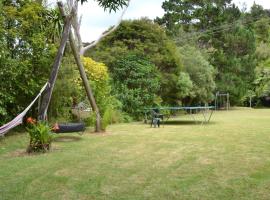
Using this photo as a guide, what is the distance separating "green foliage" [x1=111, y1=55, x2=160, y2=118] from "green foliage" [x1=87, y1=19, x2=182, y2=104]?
1.35ft

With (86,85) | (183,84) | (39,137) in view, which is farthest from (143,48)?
(39,137)

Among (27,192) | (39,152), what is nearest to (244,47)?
(39,152)

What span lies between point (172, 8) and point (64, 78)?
2647cm

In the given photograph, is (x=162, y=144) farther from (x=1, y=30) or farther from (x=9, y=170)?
(x=1, y=30)

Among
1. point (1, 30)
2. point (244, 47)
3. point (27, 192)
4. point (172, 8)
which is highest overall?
point (172, 8)

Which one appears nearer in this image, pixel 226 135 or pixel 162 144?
pixel 162 144

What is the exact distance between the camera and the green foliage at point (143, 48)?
1784 centimetres

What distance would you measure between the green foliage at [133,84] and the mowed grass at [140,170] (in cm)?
752

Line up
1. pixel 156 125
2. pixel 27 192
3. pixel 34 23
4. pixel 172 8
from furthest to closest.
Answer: pixel 172 8 → pixel 156 125 → pixel 34 23 → pixel 27 192

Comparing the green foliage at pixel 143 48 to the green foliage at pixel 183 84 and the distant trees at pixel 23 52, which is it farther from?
the distant trees at pixel 23 52

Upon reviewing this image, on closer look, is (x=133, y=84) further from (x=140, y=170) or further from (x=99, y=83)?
(x=140, y=170)

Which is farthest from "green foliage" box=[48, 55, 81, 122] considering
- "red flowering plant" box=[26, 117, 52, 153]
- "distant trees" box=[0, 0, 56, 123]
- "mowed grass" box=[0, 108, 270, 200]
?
"red flowering plant" box=[26, 117, 52, 153]

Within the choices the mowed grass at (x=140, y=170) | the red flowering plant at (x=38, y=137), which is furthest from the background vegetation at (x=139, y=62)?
the mowed grass at (x=140, y=170)

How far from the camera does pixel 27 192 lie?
504cm
